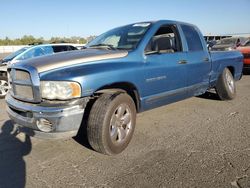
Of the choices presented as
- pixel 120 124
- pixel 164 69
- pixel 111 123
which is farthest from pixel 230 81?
pixel 111 123

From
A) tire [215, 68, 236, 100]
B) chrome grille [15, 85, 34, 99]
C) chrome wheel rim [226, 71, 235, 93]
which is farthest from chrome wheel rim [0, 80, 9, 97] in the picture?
chrome wheel rim [226, 71, 235, 93]

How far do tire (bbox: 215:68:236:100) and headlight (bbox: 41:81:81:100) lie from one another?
4.05 metres

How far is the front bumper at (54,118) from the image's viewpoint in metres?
3.24

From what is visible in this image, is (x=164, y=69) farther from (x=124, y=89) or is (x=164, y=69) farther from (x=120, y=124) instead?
(x=120, y=124)

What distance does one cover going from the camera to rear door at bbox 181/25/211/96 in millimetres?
5156

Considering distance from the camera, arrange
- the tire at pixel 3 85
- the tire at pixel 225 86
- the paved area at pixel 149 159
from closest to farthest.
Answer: the paved area at pixel 149 159
the tire at pixel 225 86
the tire at pixel 3 85

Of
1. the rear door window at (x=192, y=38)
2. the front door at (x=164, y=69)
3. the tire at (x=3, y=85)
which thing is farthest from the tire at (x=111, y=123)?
the tire at (x=3, y=85)

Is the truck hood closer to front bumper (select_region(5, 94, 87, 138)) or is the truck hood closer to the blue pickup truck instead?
the blue pickup truck

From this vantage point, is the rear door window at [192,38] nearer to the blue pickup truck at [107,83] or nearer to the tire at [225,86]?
the blue pickup truck at [107,83]

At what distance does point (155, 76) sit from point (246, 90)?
4.85 m

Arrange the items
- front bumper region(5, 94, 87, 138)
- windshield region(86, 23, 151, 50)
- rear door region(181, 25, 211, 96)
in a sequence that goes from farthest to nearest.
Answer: rear door region(181, 25, 211, 96) → windshield region(86, 23, 151, 50) → front bumper region(5, 94, 87, 138)

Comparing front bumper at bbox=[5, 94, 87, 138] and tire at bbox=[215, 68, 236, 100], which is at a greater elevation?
front bumper at bbox=[5, 94, 87, 138]

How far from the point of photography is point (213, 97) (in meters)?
7.02

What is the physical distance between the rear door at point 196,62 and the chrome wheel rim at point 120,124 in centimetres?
172
